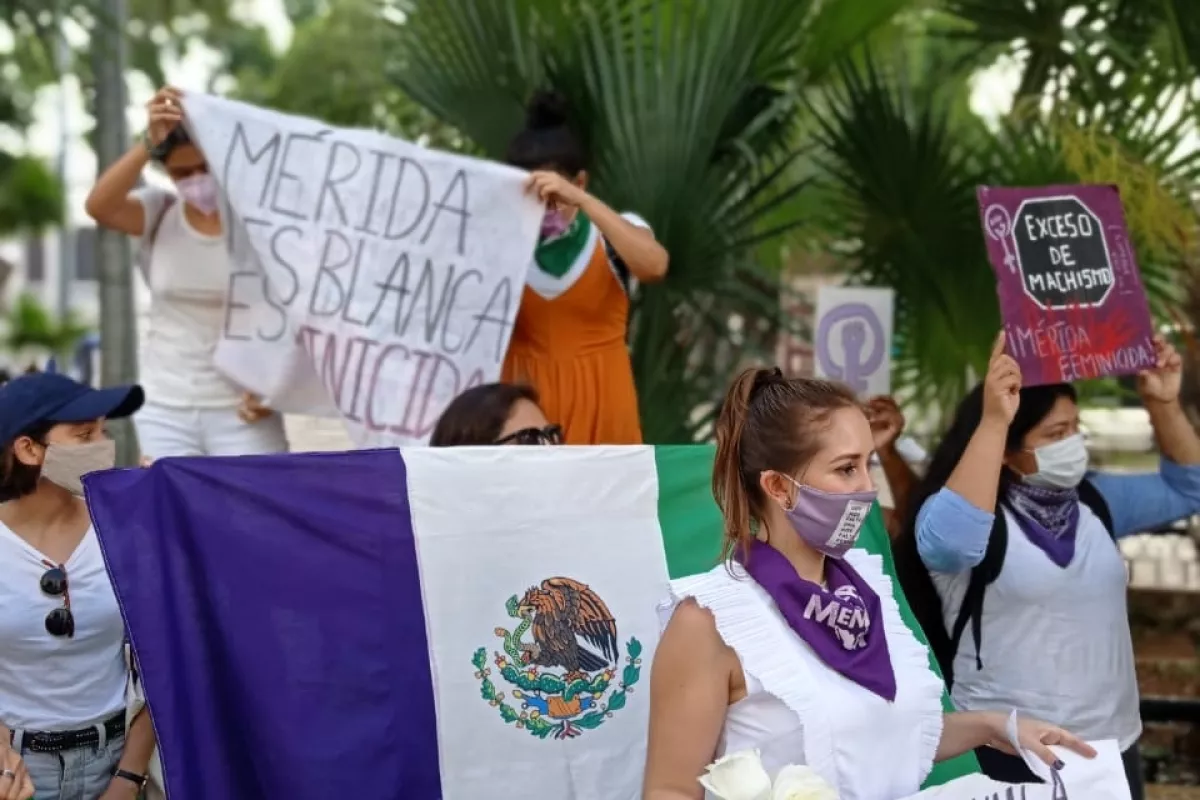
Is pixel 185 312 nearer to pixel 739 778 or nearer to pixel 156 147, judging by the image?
pixel 156 147

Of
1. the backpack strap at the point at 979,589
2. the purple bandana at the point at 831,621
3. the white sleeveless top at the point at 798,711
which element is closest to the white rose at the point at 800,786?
the white sleeveless top at the point at 798,711

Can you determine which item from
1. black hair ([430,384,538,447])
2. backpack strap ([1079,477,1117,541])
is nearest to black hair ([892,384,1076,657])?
backpack strap ([1079,477,1117,541])

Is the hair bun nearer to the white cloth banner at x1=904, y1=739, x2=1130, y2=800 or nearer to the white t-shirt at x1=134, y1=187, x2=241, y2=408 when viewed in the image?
the white t-shirt at x1=134, y1=187, x2=241, y2=408

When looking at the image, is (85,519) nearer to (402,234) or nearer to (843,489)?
(843,489)

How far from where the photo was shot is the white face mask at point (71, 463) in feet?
11.0

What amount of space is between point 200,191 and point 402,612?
83.4 inches

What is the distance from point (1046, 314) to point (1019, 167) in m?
2.33

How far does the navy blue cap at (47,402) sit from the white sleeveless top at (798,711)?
4.78 feet

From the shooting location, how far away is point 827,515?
2.54 metres

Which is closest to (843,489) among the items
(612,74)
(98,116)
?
(612,74)

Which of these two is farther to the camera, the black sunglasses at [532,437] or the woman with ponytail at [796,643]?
the black sunglasses at [532,437]

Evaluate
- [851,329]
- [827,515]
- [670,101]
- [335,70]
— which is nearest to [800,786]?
[827,515]

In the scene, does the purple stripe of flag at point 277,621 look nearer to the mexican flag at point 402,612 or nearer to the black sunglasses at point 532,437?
the mexican flag at point 402,612

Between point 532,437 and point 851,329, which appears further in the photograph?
point 851,329
